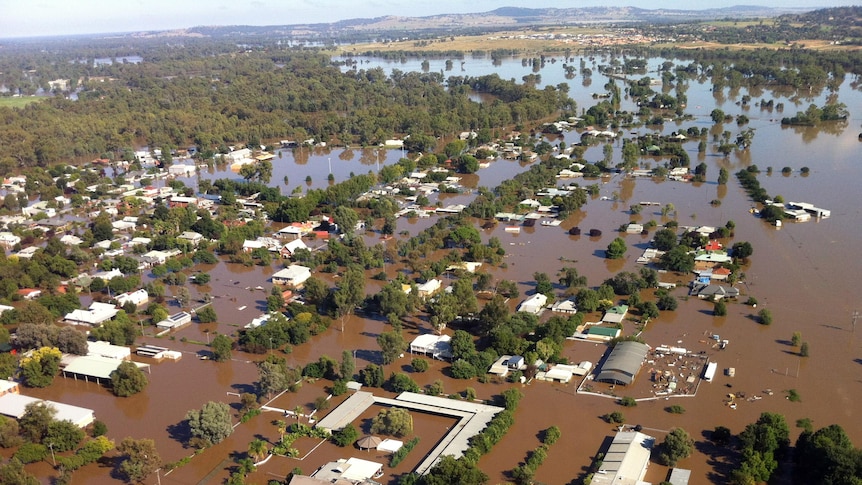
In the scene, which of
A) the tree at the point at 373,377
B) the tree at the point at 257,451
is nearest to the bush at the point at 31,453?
the tree at the point at 257,451

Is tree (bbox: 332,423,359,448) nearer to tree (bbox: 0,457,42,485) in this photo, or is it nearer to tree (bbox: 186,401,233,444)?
tree (bbox: 186,401,233,444)

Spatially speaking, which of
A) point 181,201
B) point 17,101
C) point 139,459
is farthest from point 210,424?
point 17,101

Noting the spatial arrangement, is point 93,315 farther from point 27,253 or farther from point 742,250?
point 742,250

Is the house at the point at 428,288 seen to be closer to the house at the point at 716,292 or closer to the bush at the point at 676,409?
the house at the point at 716,292

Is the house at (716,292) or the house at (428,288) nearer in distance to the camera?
the house at (716,292)

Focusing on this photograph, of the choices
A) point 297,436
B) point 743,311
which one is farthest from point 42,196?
point 743,311
